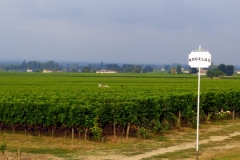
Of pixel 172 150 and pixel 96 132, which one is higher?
pixel 96 132

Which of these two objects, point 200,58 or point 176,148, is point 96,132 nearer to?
point 176,148

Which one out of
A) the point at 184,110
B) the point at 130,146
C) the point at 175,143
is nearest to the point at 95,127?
the point at 130,146

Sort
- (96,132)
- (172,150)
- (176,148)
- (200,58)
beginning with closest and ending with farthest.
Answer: (200,58), (172,150), (176,148), (96,132)

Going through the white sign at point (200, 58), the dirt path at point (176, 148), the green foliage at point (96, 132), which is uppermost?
the white sign at point (200, 58)

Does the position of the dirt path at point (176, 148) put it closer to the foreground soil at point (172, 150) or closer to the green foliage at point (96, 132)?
the foreground soil at point (172, 150)

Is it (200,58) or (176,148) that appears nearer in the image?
(200,58)

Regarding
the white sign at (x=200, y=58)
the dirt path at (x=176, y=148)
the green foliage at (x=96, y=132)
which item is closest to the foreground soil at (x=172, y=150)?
the dirt path at (x=176, y=148)

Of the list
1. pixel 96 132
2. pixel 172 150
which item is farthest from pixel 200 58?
pixel 96 132

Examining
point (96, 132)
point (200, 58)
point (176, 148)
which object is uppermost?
point (200, 58)

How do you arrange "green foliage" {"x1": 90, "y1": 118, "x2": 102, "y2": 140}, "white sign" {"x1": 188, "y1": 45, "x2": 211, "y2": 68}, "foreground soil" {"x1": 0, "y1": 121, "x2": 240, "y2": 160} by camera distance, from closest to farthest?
"white sign" {"x1": 188, "y1": 45, "x2": 211, "y2": 68}
"foreground soil" {"x1": 0, "y1": 121, "x2": 240, "y2": 160}
"green foliage" {"x1": 90, "y1": 118, "x2": 102, "y2": 140}

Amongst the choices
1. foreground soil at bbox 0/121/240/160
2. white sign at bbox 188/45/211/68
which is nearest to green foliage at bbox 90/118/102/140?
foreground soil at bbox 0/121/240/160

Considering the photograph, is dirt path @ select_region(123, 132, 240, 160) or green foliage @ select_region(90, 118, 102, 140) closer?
dirt path @ select_region(123, 132, 240, 160)

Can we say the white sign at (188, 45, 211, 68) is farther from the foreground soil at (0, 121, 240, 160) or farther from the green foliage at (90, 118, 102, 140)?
the green foliage at (90, 118, 102, 140)

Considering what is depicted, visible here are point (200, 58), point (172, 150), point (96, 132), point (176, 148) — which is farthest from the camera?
point (96, 132)
